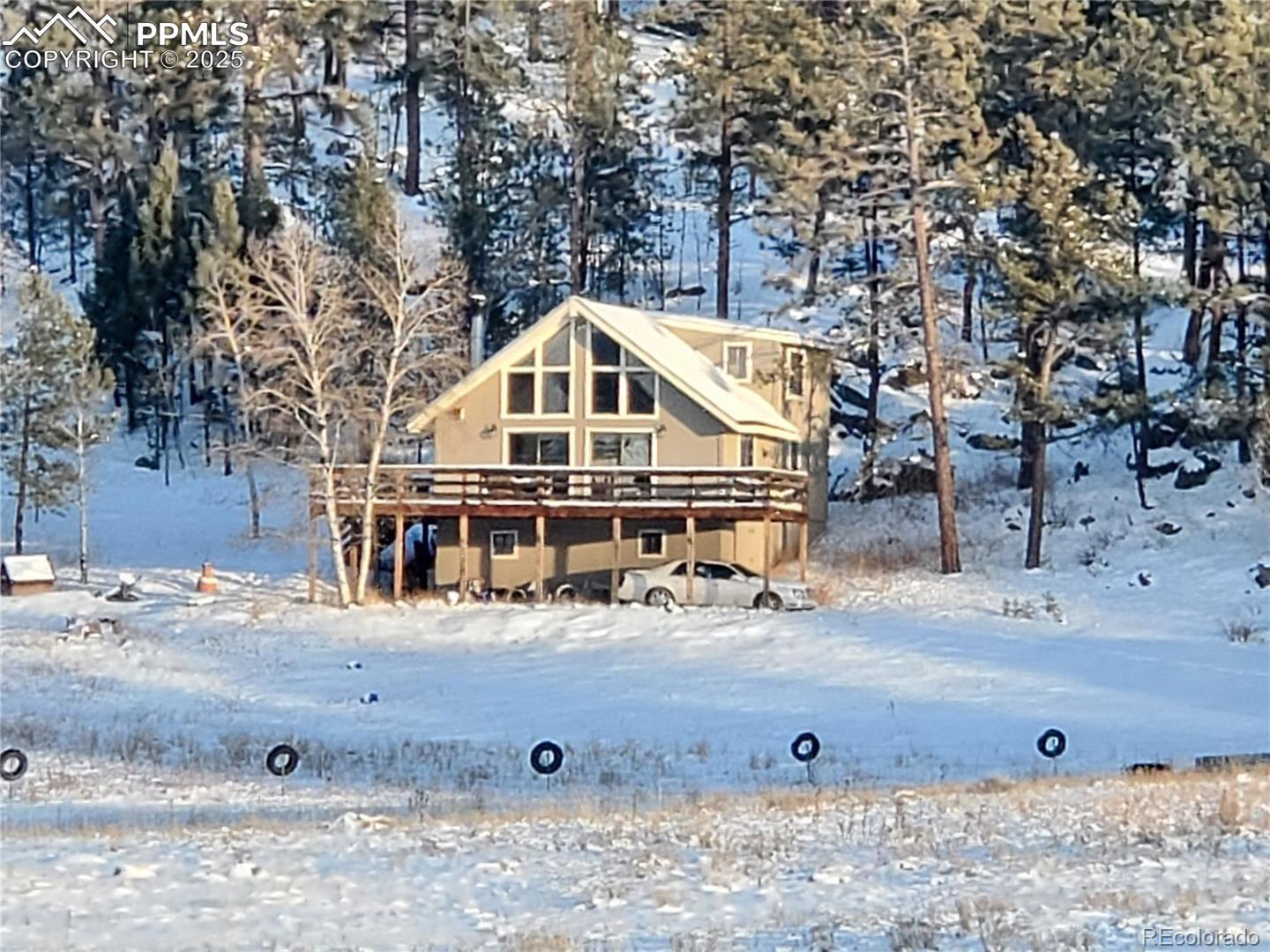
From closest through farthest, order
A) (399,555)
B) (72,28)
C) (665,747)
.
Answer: (665,747), (399,555), (72,28)

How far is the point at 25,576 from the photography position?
39.7 m

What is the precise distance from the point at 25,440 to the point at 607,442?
1467 centimetres

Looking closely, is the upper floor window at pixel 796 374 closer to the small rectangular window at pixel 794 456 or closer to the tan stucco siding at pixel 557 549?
the small rectangular window at pixel 794 456

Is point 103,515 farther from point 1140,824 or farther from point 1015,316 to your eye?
point 1140,824

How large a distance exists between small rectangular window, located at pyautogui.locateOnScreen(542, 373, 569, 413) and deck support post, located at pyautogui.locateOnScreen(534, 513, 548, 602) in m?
2.80

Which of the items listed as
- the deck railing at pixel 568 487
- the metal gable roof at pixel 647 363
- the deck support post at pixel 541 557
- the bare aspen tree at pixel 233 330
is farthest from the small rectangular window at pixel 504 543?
the bare aspen tree at pixel 233 330

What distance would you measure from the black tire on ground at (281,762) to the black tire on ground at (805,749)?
242 inches

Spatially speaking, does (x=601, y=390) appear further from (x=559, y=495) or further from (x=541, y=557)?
(x=541, y=557)

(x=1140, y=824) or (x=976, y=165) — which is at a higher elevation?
(x=976, y=165)

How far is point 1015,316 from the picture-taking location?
40469mm

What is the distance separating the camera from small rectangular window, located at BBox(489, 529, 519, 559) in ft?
135

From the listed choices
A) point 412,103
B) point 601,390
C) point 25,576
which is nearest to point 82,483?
point 25,576

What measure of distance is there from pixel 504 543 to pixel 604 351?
201 inches

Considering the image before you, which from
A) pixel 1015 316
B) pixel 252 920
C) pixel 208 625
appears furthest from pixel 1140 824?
pixel 1015 316
